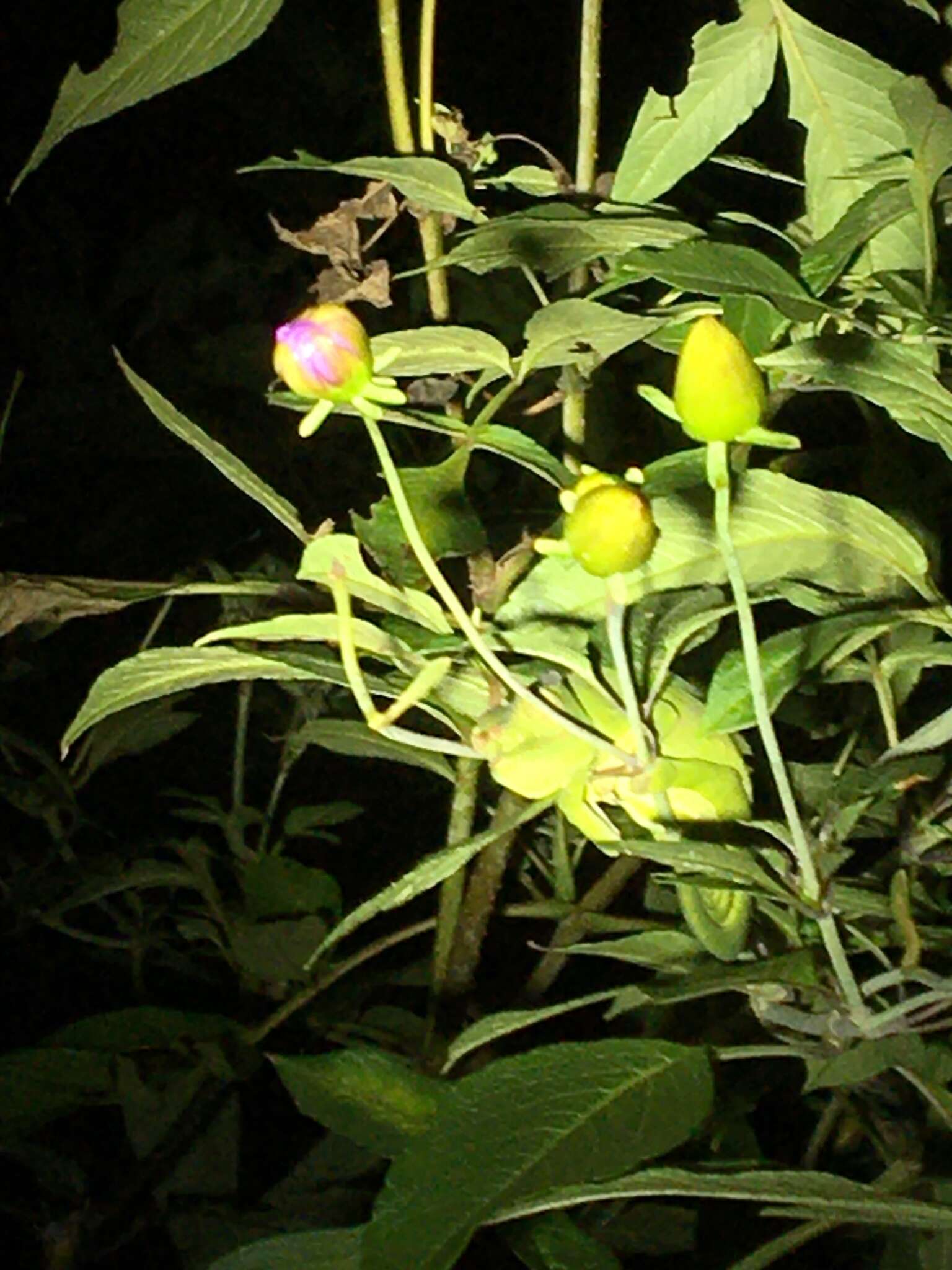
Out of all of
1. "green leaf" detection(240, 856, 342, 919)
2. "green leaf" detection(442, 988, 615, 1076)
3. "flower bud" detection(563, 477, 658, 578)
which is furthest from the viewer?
"green leaf" detection(240, 856, 342, 919)

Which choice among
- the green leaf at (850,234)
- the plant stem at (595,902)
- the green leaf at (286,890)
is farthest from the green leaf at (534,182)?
the green leaf at (286,890)

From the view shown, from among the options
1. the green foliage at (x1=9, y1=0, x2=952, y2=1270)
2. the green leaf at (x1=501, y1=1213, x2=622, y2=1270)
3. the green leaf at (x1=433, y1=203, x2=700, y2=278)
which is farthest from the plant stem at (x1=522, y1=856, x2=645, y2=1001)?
the green leaf at (x1=433, y1=203, x2=700, y2=278)

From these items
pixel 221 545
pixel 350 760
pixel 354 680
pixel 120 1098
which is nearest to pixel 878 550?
pixel 354 680

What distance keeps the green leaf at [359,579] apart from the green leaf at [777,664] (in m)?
0.06

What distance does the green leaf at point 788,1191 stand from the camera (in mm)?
296

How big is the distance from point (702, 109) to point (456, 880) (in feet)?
0.86

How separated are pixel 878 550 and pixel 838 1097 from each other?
0.20m

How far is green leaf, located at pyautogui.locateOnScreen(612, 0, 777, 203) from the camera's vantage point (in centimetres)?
38

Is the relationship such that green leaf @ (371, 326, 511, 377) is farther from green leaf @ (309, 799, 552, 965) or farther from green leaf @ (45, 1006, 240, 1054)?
green leaf @ (45, 1006, 240, 1054)

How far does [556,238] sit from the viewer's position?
0.35m

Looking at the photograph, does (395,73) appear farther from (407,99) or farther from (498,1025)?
(498,1025)

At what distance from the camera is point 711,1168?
342 mm

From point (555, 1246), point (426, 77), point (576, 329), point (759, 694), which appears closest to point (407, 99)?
point (426, 77)

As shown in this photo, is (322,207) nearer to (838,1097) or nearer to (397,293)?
(397,293)
